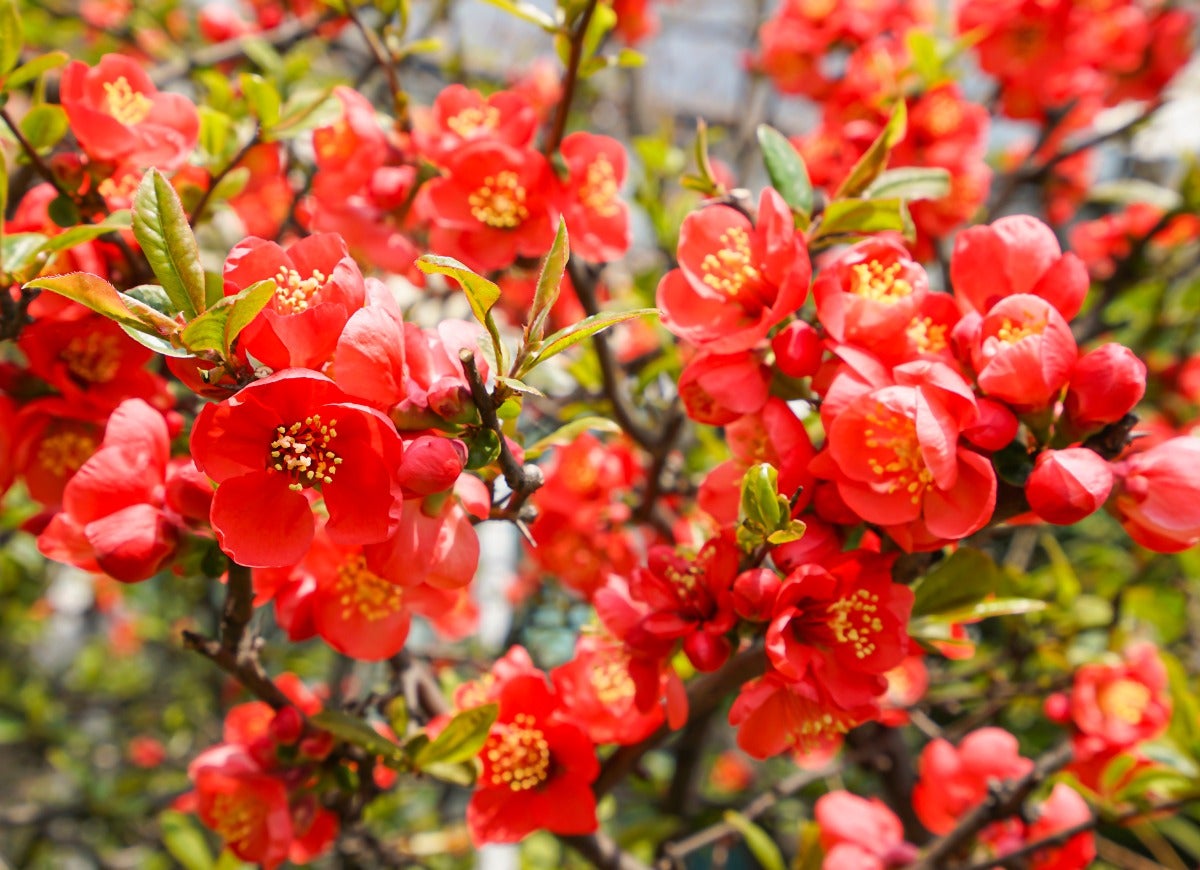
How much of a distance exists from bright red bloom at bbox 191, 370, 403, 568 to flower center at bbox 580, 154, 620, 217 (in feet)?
1.98

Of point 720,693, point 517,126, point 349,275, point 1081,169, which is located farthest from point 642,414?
point 1081,169

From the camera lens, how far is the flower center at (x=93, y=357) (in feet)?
2.98

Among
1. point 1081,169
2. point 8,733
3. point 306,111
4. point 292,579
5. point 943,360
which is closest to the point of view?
point 943,360

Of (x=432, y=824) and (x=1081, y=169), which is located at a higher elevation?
(x=1081, y=169)

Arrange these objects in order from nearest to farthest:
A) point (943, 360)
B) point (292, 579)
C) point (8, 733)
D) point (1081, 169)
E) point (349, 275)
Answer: point (349, 275)
point (943, 360)
point (292, 579)
point (8, 733)
point (1081, 169)

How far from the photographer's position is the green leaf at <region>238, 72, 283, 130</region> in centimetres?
100

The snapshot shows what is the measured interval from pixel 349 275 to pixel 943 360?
481 mm

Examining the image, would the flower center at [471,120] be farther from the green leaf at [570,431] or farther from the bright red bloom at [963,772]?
the bright red bloom at [963,772]

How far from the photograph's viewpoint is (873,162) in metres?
0.94

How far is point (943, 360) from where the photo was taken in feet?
2.49

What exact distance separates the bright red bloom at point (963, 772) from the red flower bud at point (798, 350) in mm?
756

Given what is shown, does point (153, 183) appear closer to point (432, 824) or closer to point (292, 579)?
point (292, 579)

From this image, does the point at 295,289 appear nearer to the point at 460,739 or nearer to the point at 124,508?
the point at 124,508

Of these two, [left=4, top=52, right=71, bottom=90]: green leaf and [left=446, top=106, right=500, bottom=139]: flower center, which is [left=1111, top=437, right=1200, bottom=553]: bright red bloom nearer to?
[left=446, top=106, right=500, bottom=139]: flower center
